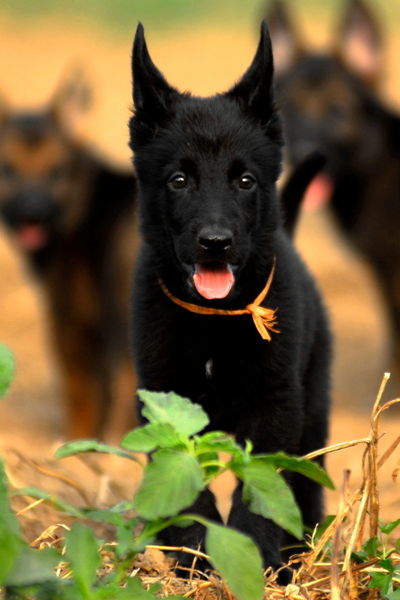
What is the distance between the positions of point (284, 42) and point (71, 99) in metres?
1.52

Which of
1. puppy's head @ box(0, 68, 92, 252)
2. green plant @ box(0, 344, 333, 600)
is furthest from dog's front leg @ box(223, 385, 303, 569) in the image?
puppy's head @ box(0, 68, 92, 252)

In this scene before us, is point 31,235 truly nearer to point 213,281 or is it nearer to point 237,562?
point 213,281

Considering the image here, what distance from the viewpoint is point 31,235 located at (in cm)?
796

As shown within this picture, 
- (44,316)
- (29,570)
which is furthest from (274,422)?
(44,316)

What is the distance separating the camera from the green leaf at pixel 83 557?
2.31 m

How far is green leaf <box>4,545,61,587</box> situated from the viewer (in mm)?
2213

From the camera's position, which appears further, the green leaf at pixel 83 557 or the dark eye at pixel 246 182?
the dark eye at pixel 246 182

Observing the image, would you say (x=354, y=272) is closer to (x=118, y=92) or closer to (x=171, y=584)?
(x=118, y=92)

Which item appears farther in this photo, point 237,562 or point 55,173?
point 55,173

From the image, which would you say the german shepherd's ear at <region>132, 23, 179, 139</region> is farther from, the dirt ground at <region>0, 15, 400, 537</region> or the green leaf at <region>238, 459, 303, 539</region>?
the green leaf at <region>238, 459, 303, 539</region>

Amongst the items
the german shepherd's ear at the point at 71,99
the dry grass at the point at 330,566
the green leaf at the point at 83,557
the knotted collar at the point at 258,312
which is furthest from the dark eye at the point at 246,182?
the german shepherd's ear at the point at 71,99

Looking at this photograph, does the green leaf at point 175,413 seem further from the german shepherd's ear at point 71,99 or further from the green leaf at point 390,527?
the german shepherd's ear at point 71,99

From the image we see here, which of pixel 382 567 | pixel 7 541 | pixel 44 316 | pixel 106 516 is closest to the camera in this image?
pixel 7 541

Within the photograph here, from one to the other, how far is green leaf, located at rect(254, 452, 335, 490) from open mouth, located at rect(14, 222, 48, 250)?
18.3ft
